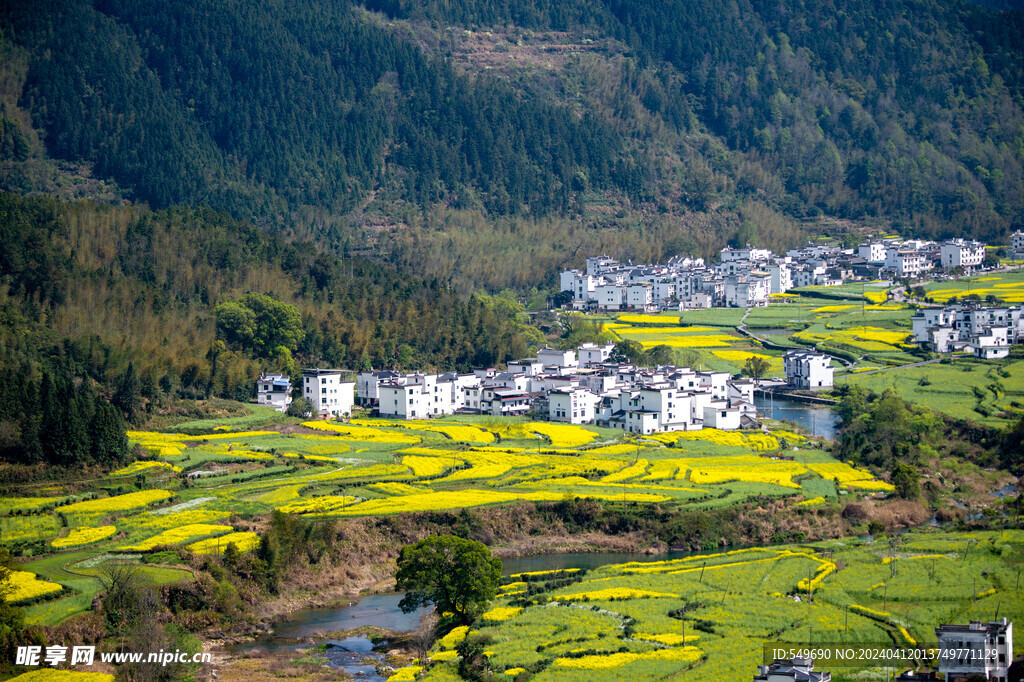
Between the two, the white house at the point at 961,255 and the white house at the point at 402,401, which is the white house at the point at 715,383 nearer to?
the white house at the point at 402,401

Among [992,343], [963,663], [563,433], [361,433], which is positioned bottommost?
[963,663]

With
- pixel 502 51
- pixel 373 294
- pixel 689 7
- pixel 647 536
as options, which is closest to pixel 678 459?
pixel 647 536

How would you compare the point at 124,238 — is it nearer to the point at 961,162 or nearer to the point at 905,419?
the point at 905,419

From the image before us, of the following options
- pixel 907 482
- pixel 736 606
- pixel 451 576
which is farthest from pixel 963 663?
pixel 907 482

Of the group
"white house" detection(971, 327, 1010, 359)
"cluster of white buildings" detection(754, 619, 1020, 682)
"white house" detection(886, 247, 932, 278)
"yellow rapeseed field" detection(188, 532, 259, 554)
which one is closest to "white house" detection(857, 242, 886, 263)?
"white house" detection(886, 247, 932, 278)

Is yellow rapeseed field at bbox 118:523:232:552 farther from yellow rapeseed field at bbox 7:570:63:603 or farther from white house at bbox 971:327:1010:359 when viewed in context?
white house at bbox 971:327:1010:359

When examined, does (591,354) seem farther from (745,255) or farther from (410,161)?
(410,161)

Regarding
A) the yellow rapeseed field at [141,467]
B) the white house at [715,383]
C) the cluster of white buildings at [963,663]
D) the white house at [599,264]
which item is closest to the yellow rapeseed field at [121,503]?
the yellow rapeseed field at [141,467]
